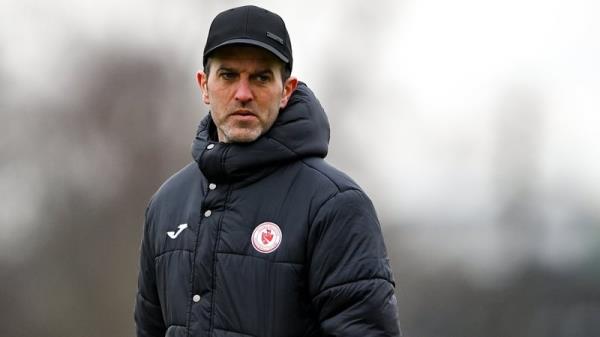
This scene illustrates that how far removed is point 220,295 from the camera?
97.2 inches

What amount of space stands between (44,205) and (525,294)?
17.6 feet

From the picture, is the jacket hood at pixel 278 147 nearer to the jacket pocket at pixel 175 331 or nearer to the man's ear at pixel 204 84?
the man's ear at pixel 204 84

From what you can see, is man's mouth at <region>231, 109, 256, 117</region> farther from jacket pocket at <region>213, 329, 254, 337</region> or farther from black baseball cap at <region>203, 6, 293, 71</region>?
jacket pocket at <region>213, 329, 254, 337</region>

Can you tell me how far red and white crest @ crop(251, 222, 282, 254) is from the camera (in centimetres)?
244

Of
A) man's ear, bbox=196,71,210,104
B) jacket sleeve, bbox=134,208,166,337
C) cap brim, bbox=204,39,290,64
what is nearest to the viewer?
cap brim, bbox=204,39,290,64

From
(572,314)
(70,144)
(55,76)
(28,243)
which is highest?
(55,76)

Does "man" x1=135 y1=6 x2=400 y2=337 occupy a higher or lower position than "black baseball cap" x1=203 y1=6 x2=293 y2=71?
lower

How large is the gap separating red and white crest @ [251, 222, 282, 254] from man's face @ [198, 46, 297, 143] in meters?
0.20

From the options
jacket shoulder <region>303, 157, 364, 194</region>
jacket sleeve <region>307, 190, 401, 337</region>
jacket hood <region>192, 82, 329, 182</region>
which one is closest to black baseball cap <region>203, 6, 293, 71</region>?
jacket hood <region>192, 82, 329, 182</region>

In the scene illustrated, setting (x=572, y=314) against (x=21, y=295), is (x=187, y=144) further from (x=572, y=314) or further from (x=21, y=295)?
(x=572, y=314)

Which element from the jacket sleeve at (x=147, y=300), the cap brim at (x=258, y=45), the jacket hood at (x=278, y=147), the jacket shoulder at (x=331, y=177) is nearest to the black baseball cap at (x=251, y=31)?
the cap brim at (x=258, y=45)

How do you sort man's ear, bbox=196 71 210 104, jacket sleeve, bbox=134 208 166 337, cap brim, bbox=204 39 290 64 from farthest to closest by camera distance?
jacket sleeve, bbox=134 208 166 337, man's ear, bbox=196 71 210 104, cap brim, bbox=204 39 290 64

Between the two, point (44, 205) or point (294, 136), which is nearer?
point (294, 136)

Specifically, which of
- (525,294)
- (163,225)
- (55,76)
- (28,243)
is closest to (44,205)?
(28,243)
